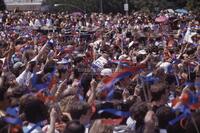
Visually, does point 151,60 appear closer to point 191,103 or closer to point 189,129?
point 191,103

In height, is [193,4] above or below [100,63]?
below

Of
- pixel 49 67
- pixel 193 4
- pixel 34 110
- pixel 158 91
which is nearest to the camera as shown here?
pixel 34 110

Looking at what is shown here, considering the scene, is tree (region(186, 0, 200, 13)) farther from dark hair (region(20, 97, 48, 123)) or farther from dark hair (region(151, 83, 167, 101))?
dark hair (region(20, 97, 48, 123))

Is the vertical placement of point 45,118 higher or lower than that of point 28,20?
higher

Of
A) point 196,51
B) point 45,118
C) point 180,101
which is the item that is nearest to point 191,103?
point 180,101

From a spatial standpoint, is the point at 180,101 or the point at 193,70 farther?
the point at 193,70

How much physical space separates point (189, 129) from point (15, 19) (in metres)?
27.1

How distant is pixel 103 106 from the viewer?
24.4 feet

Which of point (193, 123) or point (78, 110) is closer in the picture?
point (193, 123)

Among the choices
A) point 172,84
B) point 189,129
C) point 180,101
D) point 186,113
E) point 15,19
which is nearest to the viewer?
point 189,129

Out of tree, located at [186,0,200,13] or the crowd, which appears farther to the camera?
tree, located at [186,0,200,13]

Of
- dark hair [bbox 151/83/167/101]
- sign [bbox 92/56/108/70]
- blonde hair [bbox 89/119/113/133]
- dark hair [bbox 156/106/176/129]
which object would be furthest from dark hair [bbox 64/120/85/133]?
sign [bbox 92/56/108/70]

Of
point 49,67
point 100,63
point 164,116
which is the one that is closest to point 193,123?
point 164,116

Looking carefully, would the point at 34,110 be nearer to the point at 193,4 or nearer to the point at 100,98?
the point at 100,98
